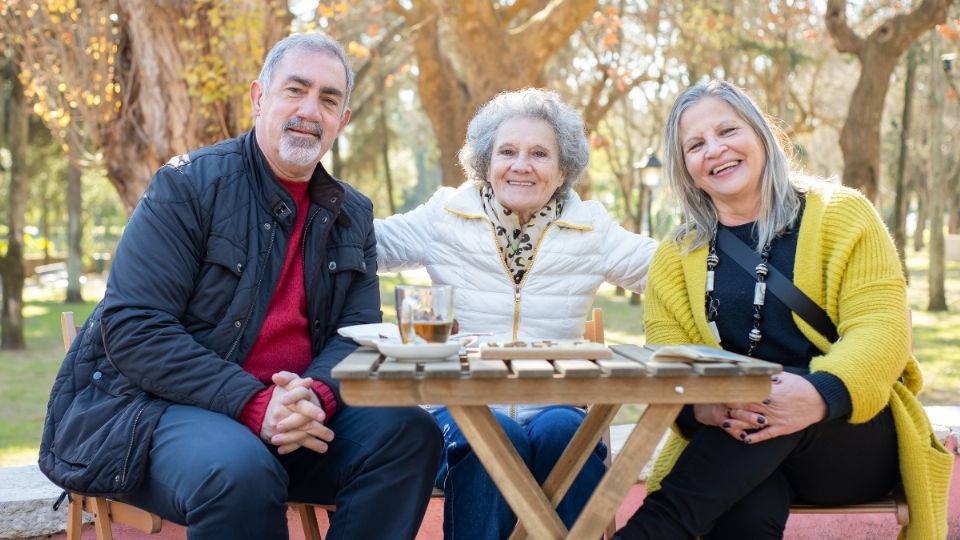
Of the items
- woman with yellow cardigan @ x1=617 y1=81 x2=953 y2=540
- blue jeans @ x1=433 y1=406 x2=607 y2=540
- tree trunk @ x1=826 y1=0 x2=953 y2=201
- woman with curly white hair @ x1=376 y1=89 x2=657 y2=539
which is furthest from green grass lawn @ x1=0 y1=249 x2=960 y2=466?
woman with yellow cardigan @ x1=617 y1=81 x2=953 y2=540

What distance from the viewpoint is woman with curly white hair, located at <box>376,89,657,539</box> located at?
11.2ft

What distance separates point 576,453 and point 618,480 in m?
0.45

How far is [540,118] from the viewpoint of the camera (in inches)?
140

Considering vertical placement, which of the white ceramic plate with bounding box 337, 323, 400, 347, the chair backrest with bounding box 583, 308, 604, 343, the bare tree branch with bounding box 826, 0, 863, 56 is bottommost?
the chair backrest with bounding box 583, 308, 604, 343

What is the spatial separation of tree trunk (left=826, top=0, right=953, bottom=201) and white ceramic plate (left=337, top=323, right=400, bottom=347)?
9611mm

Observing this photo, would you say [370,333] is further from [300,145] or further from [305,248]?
[300,145]

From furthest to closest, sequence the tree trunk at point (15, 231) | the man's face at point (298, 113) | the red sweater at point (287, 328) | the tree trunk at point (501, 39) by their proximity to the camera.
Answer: the tree trunk at point (15, 231), the tree trunk at point (501, 39), the man's face at point (298, 113), the red sweater at point (287, 328)

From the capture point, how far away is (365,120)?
2322 cm

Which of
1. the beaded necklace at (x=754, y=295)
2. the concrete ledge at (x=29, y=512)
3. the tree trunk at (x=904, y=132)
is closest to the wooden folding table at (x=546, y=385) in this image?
the beaded necklace at (x=754, y=295)

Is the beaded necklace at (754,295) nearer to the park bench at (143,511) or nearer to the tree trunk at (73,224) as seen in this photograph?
the park bench at (143,511)

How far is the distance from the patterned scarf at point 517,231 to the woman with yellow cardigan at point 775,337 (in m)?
0.53

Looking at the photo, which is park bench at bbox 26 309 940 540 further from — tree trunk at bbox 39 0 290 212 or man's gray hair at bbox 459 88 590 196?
tree trunk at bbox 39 0 290 212

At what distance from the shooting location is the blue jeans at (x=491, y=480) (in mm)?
2836

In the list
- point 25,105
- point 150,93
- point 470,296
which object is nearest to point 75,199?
point 25,105
